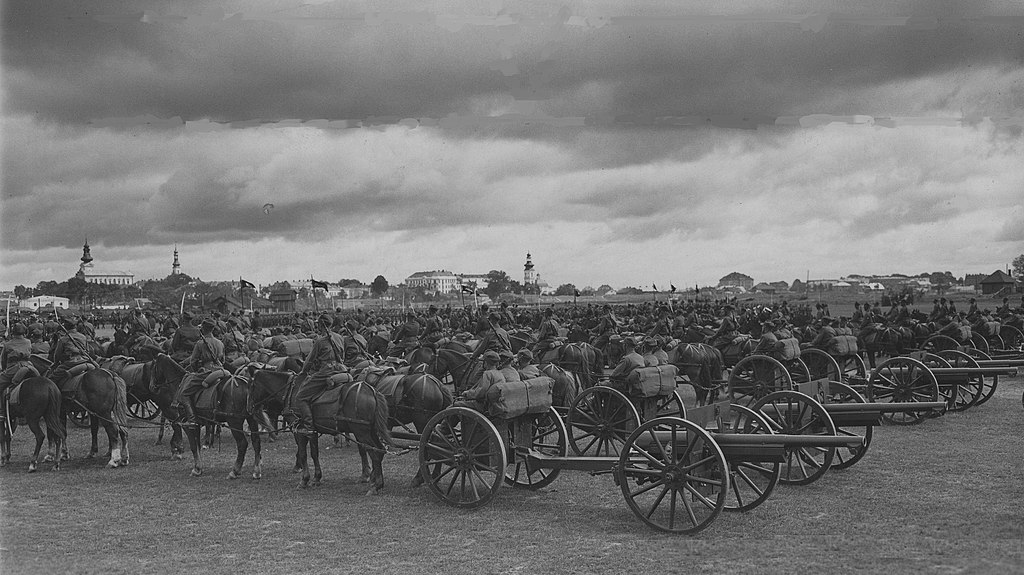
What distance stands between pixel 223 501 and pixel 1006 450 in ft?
36.9

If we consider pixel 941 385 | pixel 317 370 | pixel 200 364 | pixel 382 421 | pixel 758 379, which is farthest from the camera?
pixel 758 379

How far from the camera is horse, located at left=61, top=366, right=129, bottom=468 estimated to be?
13.0m

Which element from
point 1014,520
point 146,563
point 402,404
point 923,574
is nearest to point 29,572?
point 146,563

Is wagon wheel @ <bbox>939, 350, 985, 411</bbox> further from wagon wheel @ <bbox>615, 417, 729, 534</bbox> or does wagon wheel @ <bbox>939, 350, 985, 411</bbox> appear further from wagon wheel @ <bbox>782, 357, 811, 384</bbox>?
wagon wheel @ <bbox>615, 417, 729, 534</bbox>

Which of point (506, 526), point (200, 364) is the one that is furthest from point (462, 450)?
point (200, 364)

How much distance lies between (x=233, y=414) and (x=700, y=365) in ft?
29.5

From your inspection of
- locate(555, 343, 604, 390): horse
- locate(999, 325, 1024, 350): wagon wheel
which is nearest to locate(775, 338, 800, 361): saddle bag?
locate(555, 343, 604, 390): horse

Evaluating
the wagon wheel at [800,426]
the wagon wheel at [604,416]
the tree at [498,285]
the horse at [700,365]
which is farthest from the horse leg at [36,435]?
the tree at [498,285]

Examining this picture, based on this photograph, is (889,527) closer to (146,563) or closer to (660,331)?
(146,563)

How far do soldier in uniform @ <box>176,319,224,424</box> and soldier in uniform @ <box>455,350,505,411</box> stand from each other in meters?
4.82

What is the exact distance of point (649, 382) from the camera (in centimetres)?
1139

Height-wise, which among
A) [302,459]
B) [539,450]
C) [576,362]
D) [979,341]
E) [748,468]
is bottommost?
[302,459]

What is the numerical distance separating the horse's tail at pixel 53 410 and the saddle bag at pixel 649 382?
8.90m

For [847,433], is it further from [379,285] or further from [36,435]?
[379,285]
